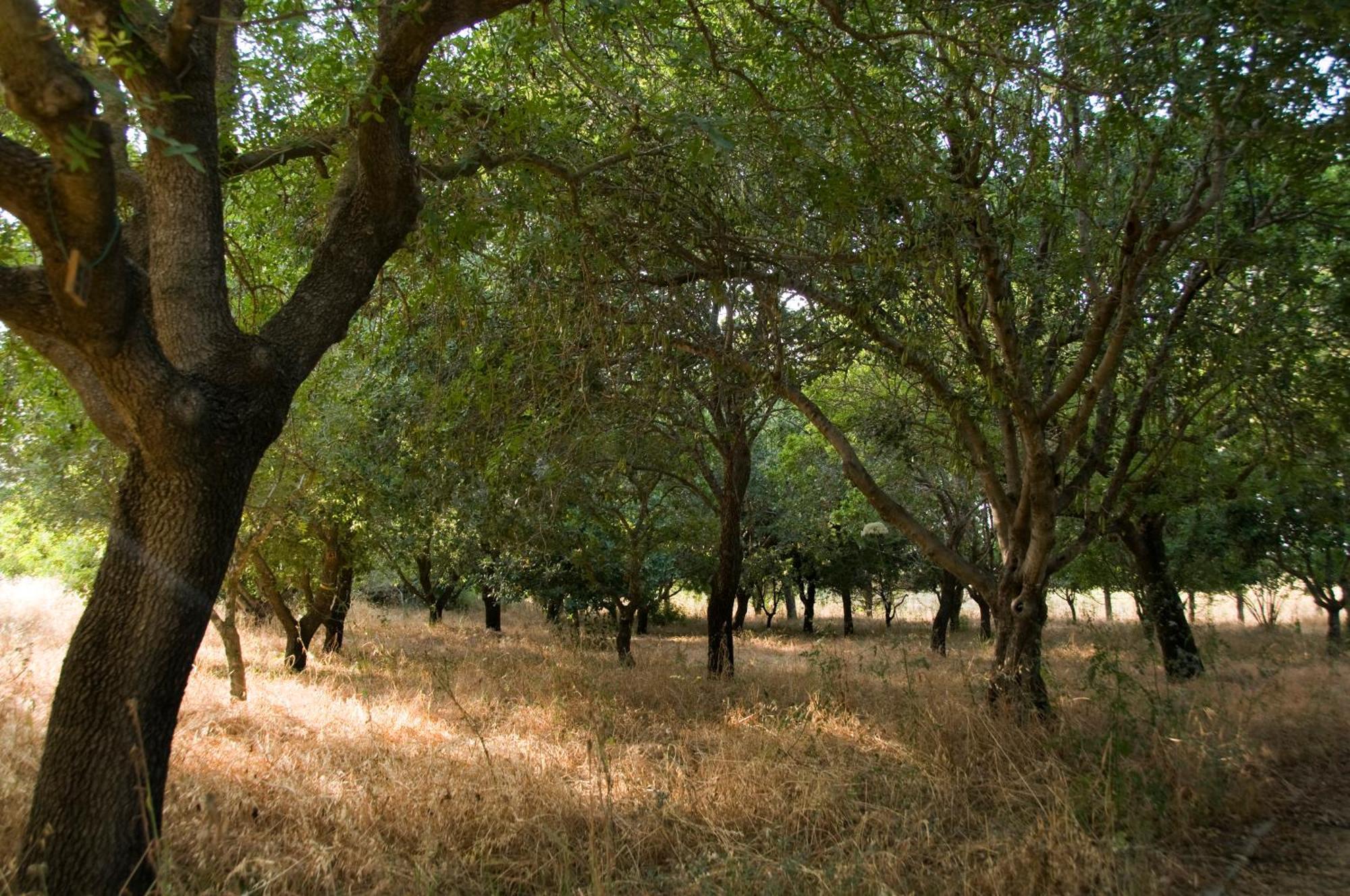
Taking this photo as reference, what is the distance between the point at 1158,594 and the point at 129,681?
43.1 ft

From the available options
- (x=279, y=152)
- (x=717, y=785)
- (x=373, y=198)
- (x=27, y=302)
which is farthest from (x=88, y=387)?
(x=717, y=785)


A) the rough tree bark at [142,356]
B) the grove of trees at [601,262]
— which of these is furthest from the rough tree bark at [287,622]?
the rough tree bark at [142,356]

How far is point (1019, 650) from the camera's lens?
23.3ft

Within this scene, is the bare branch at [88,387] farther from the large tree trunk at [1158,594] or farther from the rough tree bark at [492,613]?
the rough tree bark at [492,613]

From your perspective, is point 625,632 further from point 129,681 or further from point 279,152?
point 129,681

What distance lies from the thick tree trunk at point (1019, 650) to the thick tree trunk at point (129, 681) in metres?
5.90

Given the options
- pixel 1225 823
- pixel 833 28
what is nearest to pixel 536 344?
pixel 833 28

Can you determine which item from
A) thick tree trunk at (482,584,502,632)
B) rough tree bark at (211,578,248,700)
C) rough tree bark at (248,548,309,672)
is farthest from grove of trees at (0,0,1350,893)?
thick tree trunk at (482,584,502,632)

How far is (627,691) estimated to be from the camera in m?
10.7

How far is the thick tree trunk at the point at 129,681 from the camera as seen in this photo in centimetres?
338

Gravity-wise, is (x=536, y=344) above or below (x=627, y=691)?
above

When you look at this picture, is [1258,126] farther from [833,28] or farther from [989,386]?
[833,28]

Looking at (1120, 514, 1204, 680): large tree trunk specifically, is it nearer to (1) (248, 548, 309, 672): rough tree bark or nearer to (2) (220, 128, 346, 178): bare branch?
(2) (220, 128, 346, 178): bare branch

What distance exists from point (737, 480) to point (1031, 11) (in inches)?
320
